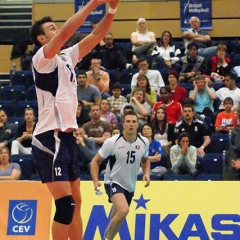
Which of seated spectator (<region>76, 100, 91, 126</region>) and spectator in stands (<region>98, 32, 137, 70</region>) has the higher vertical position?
spectator in stands (<region>98, 32, 137, 70</region>)

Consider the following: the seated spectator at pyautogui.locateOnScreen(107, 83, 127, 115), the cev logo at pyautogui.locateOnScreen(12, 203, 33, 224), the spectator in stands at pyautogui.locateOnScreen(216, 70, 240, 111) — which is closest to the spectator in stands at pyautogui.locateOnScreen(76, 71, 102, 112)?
the seated spectator at pyautogui.locateOnScreen(107, 83, 127, 115)

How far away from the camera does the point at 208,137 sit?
36.7ft

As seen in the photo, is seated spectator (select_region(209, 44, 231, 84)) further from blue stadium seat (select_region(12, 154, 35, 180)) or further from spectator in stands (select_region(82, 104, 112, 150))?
blue stadium seat (select_region(12, 154, 35, 180))

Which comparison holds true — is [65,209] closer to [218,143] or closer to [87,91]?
[218,143]

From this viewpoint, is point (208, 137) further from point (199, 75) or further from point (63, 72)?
point (63, 72)

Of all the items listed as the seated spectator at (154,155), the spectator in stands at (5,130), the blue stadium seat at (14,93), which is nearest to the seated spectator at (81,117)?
the spectator in stands at (5,130)

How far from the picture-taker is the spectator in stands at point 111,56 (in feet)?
47.9

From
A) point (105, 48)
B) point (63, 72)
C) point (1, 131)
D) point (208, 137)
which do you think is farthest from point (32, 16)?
point (63, 72)

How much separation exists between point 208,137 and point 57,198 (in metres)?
6.40

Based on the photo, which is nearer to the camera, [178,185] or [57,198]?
[57,198]

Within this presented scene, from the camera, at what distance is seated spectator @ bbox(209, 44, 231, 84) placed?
13516 mm

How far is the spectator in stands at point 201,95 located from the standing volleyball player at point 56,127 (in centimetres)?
727

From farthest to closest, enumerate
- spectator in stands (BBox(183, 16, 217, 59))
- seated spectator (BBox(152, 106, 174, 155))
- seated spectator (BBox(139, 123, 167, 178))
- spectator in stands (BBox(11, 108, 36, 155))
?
spectator in stands (BBox(183, 16, 217, 59)), seated spectator (BBox(152, 106, 174, 155)), spectator in stands (BBox(11, 108, 36, 155)), seated spectator (BBox(139, 123, 167, 178))

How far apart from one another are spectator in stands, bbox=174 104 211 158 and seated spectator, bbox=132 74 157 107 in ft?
4.09
